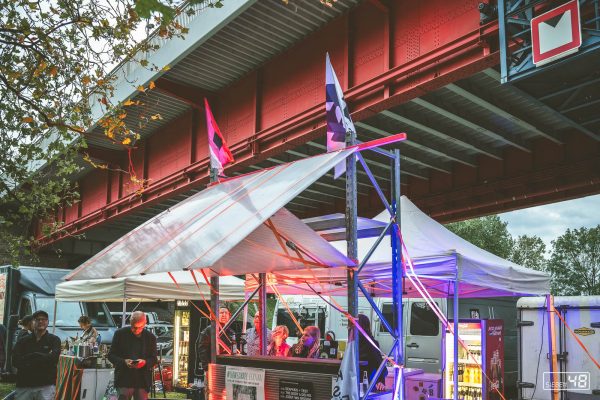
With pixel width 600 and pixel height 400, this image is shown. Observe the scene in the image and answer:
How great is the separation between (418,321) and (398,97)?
704 cm

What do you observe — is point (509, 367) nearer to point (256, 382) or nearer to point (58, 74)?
point (256, 382)

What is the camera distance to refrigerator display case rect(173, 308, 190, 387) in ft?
47.1

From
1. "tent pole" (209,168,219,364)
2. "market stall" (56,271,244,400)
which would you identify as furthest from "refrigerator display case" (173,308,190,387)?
"tent pole" (209,168,219,364)

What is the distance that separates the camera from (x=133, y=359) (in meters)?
8.24

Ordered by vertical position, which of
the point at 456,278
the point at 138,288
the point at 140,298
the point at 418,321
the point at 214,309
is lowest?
the point at 418,321

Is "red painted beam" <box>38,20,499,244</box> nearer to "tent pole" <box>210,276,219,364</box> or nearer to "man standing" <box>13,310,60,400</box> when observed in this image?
"man standing" <box>13,310,60,400</box>

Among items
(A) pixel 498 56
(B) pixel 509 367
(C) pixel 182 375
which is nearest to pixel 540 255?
(B) pixel 509 367

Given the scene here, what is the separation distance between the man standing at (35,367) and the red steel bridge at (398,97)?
5266 millimetres

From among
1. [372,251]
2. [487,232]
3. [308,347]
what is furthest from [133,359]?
[487,232]

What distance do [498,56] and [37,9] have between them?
→ 5.70m

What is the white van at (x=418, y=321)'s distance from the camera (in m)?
13.5

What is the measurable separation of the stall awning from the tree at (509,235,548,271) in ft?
169

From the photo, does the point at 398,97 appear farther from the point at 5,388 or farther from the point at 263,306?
the point at 5,388

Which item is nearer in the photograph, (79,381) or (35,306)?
(79,381)
